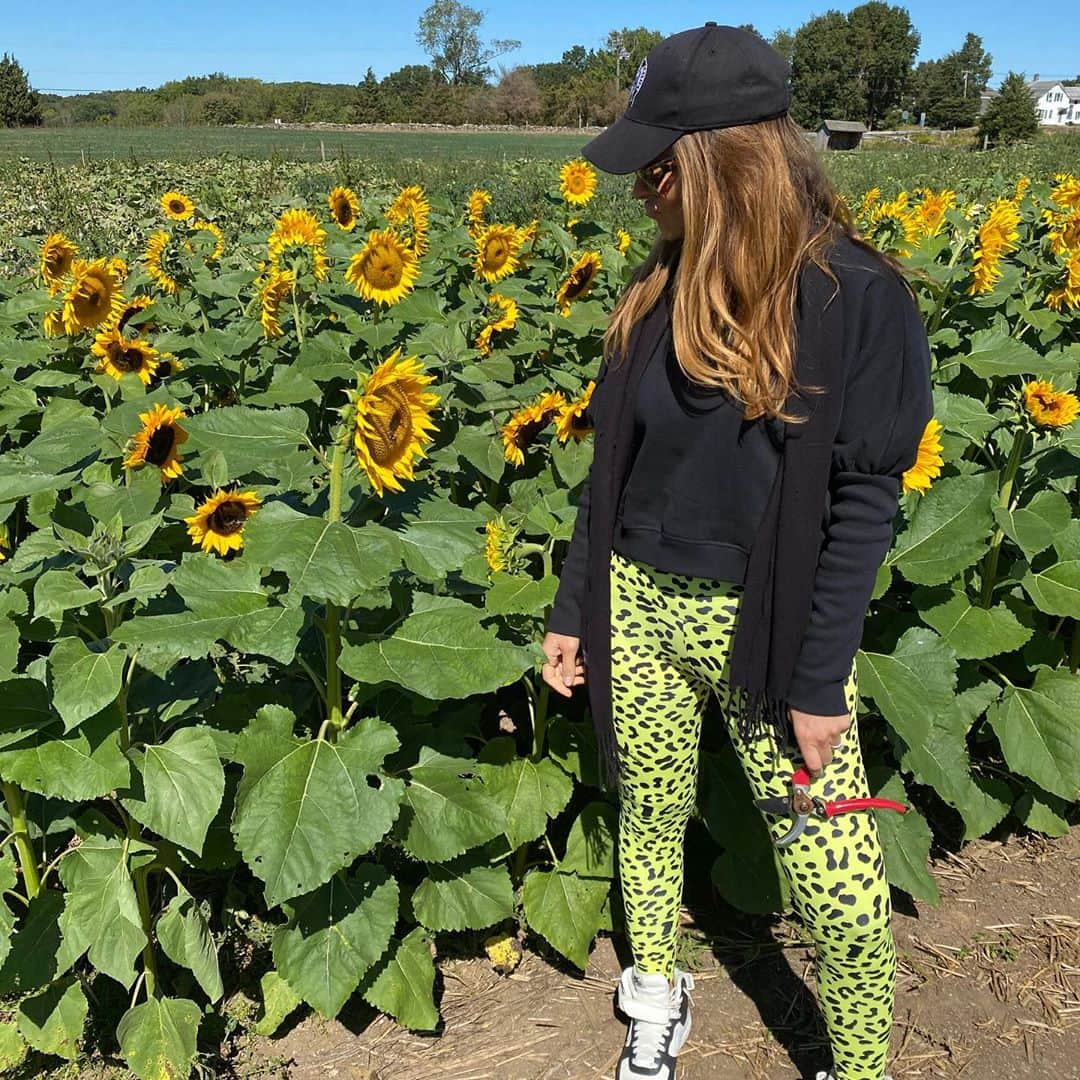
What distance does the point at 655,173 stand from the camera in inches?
68.1

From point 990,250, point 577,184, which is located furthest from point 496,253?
point 990,250

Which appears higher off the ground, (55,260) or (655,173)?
(655,173)

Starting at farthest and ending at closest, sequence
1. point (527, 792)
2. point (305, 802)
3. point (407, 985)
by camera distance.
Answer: point (527, 792) < point (407, 985) < point (305, 802)

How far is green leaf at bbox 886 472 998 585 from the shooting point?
8.02 ft

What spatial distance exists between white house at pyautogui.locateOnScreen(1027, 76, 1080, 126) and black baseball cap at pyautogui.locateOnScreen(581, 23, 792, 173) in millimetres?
130193

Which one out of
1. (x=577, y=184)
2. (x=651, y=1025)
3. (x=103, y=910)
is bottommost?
(x=651, y=1025)

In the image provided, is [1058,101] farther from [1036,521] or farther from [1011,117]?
[1036,521]

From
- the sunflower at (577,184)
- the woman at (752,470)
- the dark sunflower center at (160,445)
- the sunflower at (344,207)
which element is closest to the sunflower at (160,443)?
the dark sunflower center at (160,445)

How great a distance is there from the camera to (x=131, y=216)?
11.5 meters

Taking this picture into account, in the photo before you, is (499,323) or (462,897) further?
(499,323)

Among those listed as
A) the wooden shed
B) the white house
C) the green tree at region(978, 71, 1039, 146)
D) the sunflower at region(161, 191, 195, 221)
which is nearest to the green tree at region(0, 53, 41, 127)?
the wooden shed

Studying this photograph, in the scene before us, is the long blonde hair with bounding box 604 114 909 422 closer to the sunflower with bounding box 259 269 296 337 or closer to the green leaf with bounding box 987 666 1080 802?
the green leaf with bounding box 987 666 1080 802

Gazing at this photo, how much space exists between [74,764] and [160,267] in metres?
2.78

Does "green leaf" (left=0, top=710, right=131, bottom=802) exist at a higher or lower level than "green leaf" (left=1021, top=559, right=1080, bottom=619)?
lower
